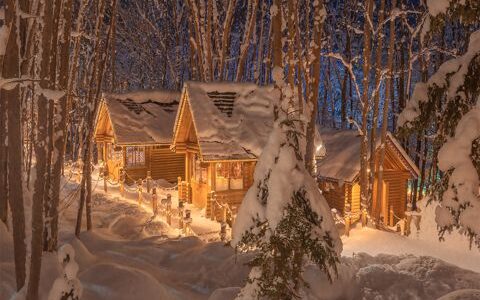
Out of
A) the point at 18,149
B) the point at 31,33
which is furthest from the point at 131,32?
the point at 18,149

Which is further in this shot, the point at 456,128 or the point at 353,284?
the point at 353,284

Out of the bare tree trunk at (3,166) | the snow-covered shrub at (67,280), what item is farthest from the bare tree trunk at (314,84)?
the snow-covered shrub at (67,280)

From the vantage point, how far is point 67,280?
4977 mm

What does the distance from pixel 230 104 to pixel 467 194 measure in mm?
15102

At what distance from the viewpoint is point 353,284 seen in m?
7.66

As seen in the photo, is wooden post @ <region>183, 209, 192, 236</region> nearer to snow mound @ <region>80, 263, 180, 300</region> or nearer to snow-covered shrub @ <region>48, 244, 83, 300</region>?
snow mound @ <region>80, 263, 180, 300</region>

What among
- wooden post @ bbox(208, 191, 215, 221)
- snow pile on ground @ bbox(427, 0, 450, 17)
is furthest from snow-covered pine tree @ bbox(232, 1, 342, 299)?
wooden post @ bbox(208, 191, 215, 221)

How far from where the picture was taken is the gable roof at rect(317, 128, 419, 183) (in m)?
20.6

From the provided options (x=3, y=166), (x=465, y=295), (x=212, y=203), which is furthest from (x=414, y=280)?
(x=212, y=203)

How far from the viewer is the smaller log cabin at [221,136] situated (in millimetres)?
17781

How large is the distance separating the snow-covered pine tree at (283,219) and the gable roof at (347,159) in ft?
48.5

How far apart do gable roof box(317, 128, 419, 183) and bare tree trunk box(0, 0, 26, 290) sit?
15095 millimetres

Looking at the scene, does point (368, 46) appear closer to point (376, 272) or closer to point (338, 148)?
point (338, 148)

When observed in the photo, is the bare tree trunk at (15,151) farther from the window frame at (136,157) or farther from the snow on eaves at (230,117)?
the window frame at (136,157)
